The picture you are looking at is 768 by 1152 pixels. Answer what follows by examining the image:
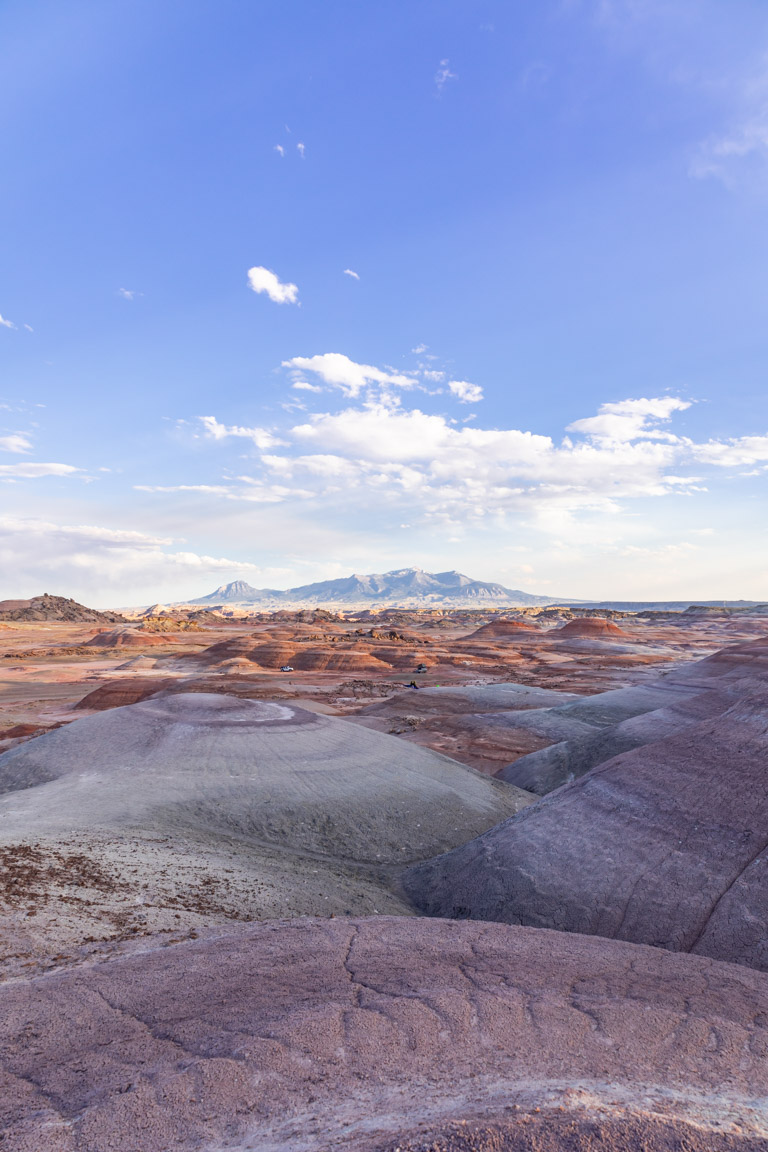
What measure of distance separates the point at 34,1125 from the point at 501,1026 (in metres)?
3.67

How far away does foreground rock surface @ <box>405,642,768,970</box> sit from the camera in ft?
26.0

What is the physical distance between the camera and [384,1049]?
482 centimetres

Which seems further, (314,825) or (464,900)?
(314,825)

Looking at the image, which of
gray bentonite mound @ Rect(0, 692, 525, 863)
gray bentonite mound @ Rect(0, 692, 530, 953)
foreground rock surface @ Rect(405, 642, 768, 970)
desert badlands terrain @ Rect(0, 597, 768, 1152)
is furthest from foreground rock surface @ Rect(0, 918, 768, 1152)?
gray bentonite mound @ Rect(0, 692, 525, 863)

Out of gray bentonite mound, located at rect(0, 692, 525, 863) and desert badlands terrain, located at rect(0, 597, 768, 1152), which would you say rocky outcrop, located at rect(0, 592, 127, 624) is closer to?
gray bentonite mound, located at rect(0, 692, 525, 863)

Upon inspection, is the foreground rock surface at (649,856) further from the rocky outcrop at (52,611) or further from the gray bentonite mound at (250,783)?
the rocky outcrop at (52,611)

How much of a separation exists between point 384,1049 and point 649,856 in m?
5.93

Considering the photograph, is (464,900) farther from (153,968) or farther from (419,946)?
(153,968)

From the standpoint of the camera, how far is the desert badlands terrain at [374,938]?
407cm

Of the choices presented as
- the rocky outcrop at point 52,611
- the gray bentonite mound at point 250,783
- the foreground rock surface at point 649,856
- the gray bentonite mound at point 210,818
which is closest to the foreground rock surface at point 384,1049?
the foreground rock surface at point 649,856

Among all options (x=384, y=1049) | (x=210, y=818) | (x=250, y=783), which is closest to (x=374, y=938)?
(x=384, y=1049)

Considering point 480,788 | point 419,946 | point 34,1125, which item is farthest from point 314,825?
point 34,1125

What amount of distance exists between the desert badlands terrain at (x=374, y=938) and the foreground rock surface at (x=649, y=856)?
0.04 metres

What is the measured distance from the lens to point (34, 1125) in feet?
12.9
